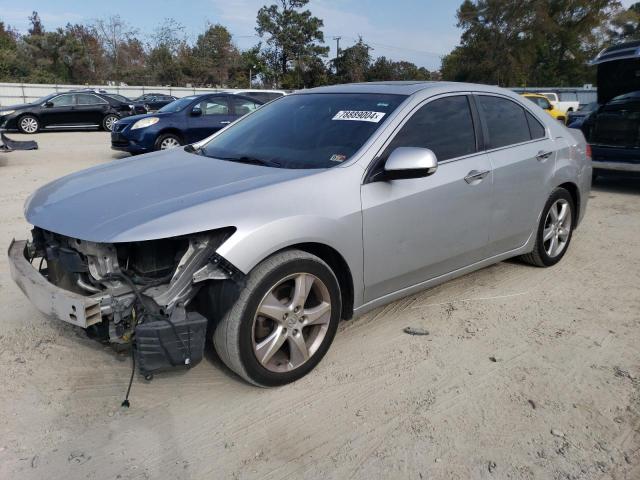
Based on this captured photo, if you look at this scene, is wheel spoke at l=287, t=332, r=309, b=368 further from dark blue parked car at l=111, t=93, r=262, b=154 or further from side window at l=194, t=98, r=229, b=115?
side window at l=194, t=98, r=229, b=115

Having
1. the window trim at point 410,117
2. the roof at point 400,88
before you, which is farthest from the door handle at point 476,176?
the roof at point 400,88

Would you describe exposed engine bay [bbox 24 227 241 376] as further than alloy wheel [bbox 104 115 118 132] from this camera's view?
No

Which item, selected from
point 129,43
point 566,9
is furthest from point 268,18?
→ point 566,9

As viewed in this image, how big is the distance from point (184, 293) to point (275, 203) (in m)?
0.65

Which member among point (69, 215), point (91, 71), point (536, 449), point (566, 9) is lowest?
point (536, 449)

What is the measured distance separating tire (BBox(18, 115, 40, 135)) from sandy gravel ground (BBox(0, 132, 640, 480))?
618 inches

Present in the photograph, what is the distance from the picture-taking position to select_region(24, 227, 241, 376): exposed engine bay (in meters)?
2.54

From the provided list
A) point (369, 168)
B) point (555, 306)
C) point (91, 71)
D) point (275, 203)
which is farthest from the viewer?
point (91, 71)

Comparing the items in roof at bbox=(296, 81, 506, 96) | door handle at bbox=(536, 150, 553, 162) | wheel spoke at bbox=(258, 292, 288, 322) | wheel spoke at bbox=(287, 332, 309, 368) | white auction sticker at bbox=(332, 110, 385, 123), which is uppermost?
roof at bbox=(296, 81, 506, 96)

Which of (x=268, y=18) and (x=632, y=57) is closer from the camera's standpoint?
(x=632, y=57)

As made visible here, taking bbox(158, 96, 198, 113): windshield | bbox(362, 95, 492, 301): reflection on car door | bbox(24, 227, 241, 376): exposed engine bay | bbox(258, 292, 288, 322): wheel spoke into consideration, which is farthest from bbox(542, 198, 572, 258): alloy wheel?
bbox(158, 96, 198, 113): windshield

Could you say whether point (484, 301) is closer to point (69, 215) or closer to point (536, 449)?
point (536, 449)

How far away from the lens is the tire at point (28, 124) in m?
17.5

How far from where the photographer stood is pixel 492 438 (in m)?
2.59
